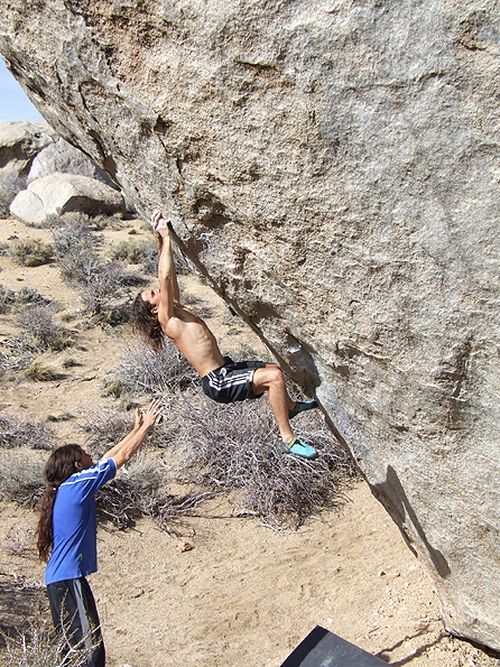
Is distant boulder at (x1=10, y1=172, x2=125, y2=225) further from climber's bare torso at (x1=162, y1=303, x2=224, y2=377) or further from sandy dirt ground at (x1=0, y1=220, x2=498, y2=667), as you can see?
climber's bare torso at (x1=162, y1=303, x2=224, y2=377)

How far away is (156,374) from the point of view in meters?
10.2

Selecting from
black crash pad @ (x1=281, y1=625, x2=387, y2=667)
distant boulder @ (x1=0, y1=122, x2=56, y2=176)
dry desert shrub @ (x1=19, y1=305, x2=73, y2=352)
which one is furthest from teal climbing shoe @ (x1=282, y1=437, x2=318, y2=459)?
distant boulder @ (x1=0, y1=122, x2=56, y2=176)

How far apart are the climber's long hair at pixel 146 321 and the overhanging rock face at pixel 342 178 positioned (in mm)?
870

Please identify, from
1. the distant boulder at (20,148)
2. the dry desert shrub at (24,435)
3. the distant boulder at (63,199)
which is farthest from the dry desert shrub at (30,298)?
the distant boulder at (20,148)

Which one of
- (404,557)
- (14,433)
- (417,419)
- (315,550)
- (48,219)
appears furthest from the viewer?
(48,219)

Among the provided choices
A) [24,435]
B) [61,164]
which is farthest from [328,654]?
[61,164]

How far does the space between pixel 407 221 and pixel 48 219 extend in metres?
16.5

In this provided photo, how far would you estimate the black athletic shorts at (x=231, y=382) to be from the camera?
4637 millimetres

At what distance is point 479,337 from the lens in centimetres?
345

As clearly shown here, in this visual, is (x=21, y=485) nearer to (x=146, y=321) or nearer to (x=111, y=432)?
(x=111, y=432)

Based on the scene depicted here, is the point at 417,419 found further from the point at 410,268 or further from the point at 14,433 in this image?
the point at 14,433

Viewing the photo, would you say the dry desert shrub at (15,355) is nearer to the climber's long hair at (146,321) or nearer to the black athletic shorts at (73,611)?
the climber's long hair at (146,321)

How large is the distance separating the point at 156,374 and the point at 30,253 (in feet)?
23.2

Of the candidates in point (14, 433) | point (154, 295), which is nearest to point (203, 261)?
point (154, 295)
